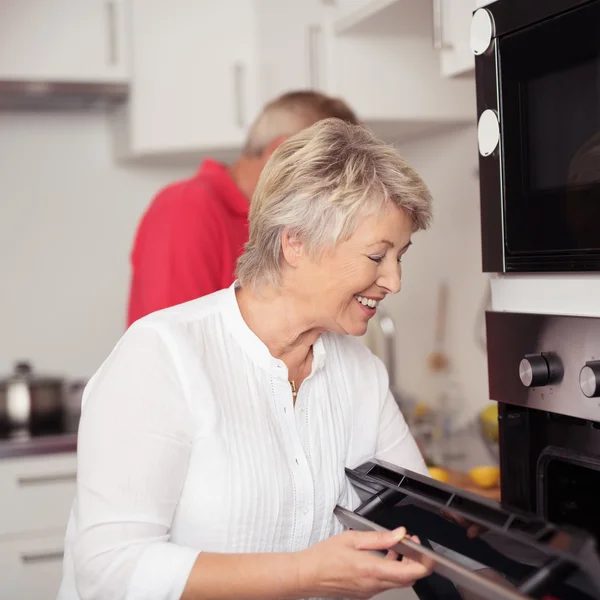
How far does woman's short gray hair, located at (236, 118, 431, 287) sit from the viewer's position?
1184mm

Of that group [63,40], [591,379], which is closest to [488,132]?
[591,379]

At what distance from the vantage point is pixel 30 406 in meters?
2.43

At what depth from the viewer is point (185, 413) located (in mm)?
1129

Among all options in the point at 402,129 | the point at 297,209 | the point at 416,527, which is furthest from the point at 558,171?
the point at 402,129

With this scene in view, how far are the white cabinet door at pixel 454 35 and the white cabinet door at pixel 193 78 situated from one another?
0.96 m

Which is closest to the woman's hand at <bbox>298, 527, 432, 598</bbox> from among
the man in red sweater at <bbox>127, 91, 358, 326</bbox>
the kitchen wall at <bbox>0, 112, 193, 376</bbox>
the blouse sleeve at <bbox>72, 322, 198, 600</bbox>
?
the blouse sleeve at <bbox>72, 322, 198, 600</bbox>

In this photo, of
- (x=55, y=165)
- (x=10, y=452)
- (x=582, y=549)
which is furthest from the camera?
(x=55, y=165)

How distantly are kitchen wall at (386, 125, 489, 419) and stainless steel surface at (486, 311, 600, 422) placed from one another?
1.25 m

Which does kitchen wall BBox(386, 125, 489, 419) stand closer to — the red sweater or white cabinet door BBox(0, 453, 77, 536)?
the red sweater

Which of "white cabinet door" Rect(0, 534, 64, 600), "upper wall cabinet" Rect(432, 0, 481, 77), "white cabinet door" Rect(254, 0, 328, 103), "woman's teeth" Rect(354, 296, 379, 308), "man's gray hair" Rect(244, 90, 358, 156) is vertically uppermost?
"white cabinet door" Rect(254, 0, 328, 103)

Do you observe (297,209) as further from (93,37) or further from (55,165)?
(55,165)

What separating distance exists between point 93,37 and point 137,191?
0.52 m

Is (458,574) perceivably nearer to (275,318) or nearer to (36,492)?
(275,318)

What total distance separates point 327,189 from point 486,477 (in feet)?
2.74
